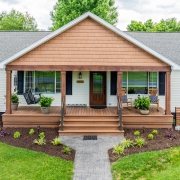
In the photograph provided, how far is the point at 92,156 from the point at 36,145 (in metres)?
2.25

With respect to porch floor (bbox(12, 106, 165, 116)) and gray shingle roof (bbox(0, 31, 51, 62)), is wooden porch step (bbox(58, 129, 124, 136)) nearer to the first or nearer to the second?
porch floor (bbox(12, 106, 165, 116))

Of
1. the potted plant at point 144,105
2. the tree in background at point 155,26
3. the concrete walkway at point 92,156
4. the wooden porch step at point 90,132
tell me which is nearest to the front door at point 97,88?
the potted plant at point 144,105

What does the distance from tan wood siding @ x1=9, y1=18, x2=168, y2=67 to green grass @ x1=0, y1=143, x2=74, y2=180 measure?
4.76 m

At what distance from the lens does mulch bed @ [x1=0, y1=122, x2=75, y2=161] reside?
7891 mm

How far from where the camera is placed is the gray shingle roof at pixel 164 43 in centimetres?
1419

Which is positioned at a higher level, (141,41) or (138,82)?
(141,41)

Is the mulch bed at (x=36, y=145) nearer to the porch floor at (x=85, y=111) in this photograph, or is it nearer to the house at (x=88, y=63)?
the house at (x=88, y=63)

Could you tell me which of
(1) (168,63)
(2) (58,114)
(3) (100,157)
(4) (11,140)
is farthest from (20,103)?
(1) (168,63)

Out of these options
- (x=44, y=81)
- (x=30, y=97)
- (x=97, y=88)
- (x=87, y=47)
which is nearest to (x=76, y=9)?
(x=44, y=81)

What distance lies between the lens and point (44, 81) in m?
13.4

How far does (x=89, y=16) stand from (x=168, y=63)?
4356 millimetres

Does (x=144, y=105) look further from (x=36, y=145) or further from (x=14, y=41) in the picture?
(x=14, y=41)

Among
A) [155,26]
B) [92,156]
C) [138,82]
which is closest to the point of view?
[92,156]

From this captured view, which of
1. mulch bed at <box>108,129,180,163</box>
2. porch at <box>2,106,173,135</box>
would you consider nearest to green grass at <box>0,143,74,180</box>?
mulch bed at <box>108,129,180,163</box>
